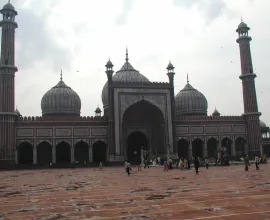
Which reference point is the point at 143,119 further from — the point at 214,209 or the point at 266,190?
the point at 214,209

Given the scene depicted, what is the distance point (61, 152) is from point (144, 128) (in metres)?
7.73

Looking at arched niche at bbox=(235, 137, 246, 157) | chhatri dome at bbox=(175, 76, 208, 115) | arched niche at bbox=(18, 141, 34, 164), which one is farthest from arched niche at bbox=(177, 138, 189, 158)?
arched niche at bbox=(18, 141, 34, 164)

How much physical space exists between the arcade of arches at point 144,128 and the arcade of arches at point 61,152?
2569 millimetres

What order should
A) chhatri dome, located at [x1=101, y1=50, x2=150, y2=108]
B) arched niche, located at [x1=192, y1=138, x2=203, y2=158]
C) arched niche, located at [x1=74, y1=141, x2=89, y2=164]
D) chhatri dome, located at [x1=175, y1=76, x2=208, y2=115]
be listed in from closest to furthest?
arched niche, located at [x1=74, y1=141, x2=89, y2=164] < arched niche, located at [x1=192, y1=138, x2=203, y2=158] < chhatri dome, located at [x1=101, y1=50, x2=150, y2=108] < chhatri dome, located at [x1=175, y1=76, x2=208, y2=115]

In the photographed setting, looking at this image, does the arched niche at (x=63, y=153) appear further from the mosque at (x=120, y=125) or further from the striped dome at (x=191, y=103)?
the striped dome at (x=191, y=103)

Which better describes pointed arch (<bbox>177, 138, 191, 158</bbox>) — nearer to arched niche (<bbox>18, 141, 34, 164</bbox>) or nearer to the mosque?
the mosque

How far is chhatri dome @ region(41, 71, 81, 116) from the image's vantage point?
33.4m

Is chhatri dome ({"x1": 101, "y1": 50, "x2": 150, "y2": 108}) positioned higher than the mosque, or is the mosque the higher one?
chhatri dome ({"x1": 101, "y1": 50, "x2": 150, "y2": 108})

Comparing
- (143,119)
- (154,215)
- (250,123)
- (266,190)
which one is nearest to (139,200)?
(154,215)

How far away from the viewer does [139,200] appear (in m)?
7.08

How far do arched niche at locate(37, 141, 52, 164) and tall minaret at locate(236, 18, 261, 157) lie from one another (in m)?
18.1

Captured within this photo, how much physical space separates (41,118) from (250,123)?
1901cm

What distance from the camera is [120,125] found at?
1141 inches

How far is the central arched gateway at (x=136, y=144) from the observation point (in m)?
32.3
